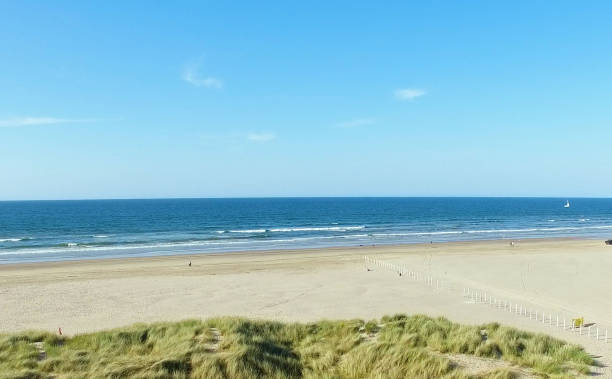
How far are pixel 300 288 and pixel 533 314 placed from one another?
507 inches

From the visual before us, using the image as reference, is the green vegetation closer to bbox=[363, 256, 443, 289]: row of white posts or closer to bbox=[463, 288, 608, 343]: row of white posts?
bbox=[463, 288, 608, 343]: row of white posts

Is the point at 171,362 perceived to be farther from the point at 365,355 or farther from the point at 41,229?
the point at 41,229

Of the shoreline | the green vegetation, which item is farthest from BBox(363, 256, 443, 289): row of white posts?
the green vegetation

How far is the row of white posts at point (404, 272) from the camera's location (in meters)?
28.6

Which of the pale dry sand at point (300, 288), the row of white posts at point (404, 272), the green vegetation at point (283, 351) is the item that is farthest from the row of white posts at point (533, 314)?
the green vegetation at point (283, 351)

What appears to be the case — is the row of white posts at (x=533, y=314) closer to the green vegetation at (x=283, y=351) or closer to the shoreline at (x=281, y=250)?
the green vegetation at (x=283, y=351)

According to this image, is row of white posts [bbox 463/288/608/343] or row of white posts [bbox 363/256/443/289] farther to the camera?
row of white posts [bbox 363/256/443/289]

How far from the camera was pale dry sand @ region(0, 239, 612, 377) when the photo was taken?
67.1 ft

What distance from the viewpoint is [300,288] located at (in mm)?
27203

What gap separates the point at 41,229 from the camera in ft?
238

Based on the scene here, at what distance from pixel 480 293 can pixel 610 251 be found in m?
28.8

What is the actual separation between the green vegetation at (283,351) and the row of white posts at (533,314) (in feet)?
18.9

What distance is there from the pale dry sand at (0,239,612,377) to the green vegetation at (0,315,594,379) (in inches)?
Answer: 91.3

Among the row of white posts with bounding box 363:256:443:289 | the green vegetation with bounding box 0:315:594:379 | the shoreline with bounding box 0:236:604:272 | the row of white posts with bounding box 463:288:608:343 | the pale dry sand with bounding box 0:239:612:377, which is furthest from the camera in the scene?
the shoreline with bounding box 0:236:604:272
